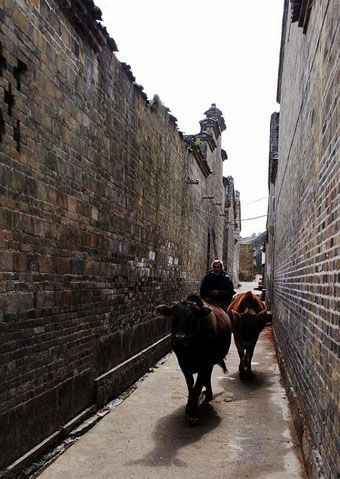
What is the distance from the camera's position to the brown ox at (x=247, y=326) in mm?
8875

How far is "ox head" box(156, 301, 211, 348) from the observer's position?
6309 mm

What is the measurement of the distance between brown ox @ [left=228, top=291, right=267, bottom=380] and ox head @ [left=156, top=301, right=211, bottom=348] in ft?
8.19

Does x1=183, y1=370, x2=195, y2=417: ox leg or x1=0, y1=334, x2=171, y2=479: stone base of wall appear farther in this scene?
x1=183, y1=370, x2=195, y2=417: ox leg

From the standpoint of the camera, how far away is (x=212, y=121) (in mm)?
22578

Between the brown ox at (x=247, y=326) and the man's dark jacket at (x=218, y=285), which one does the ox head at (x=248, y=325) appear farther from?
the man's dark jacket at (x=218, y=285)

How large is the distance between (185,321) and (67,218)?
197cm

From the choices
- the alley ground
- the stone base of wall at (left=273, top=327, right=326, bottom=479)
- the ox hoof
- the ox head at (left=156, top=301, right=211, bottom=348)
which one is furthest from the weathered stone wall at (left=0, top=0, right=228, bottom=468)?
the stone base of wall at (left=273, top=327, right=326, bottom=479)

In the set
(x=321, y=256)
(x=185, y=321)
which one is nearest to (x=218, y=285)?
(x=185, y=321)

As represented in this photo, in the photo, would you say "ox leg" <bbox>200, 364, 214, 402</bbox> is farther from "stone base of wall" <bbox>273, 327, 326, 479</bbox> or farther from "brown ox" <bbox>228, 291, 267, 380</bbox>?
"brown ox" <bbox>228, 291, 267, 380</bbox>

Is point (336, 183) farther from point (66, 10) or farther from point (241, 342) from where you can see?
point (241, 342)

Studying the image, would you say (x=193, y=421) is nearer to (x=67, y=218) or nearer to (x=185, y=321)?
(x=185, y=321)

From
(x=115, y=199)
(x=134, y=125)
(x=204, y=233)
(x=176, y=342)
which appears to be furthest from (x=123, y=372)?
(x=204, y=233)

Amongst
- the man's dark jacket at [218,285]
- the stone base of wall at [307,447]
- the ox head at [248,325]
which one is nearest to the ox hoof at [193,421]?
the stone base of wall at [307,447]

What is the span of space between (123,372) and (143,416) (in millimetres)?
1519
